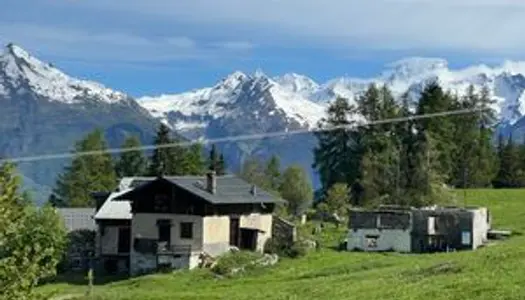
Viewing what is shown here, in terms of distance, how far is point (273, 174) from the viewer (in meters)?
136

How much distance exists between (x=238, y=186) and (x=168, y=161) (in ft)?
146

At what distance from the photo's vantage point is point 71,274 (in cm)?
7719

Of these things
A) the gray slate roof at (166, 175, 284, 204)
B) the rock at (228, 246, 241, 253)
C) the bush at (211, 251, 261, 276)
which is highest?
the gray slate roof at (166, 175, 284, 204)

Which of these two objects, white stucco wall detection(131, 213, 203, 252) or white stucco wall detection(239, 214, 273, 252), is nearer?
white stucco wall detection(131, 213, 203, 252)

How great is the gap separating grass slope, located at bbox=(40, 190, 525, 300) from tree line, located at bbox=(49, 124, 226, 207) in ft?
138

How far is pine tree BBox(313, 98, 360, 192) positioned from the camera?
115m

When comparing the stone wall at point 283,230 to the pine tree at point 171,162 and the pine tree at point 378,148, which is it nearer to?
the pine tree at point 378,148

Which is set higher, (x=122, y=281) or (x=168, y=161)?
(x=168, y=161)

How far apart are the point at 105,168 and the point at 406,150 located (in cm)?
3527

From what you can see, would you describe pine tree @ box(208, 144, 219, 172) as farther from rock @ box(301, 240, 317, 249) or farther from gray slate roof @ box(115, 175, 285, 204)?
rock @ box(301, 240, 317, 249)

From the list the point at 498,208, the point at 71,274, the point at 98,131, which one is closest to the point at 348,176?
the point at 498,208

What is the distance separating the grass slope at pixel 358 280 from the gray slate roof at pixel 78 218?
23069mm

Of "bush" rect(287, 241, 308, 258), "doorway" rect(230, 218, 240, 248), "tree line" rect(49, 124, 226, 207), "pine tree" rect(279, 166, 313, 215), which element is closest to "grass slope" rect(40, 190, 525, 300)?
"bush" rect(287, 241, 308, 258)

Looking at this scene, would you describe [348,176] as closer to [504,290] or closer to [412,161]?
[412,161]
